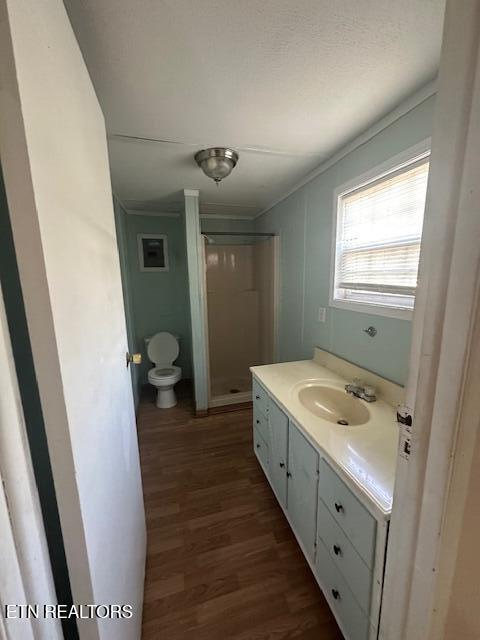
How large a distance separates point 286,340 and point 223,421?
1.07 m

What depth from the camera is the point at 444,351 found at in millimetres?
468

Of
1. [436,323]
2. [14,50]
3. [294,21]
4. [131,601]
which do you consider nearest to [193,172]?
[294,21]

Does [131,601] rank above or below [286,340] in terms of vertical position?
below

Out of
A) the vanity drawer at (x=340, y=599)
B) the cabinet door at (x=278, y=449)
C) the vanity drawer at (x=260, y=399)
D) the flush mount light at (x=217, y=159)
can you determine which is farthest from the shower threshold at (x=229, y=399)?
the flush mount light at (x=217, y=159)

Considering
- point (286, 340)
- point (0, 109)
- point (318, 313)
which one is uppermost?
point (0, 109)

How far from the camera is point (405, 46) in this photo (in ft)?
2.85

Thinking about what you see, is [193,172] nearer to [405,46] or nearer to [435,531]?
[405,46]

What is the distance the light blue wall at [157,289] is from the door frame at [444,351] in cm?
267

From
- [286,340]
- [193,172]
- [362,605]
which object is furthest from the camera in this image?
[286,340]

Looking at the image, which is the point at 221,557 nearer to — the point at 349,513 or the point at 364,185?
the point at 349,513

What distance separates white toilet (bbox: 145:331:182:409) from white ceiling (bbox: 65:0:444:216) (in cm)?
204

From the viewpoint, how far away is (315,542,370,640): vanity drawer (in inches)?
35.7

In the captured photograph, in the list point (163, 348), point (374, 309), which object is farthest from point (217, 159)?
point (163, 348)

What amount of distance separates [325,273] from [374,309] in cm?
54
